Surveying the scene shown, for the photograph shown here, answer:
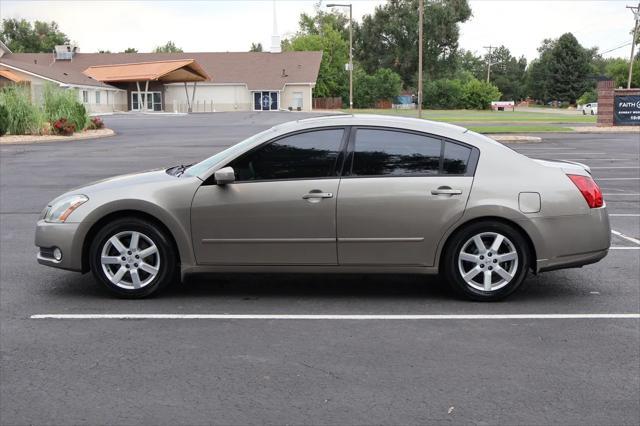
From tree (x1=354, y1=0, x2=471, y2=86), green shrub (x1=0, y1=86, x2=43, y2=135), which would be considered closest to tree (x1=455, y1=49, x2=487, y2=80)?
tree (x1=354, y1=0, x2=471, y2=86)

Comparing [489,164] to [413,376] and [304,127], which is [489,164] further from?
[413,376]

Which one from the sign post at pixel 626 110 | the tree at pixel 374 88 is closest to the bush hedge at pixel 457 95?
the tree at pixel 374 88

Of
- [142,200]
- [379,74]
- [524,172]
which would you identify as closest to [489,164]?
[524,172]

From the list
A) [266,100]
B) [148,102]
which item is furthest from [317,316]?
[266,100]

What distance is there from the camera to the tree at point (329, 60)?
89.3m

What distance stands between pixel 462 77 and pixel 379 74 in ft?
102

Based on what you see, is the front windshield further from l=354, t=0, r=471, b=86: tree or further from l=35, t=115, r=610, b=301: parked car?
l=354, t=0, r=471, b=86: tree

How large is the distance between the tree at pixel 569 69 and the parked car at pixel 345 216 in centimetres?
9938

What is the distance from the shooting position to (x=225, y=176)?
6309 mm

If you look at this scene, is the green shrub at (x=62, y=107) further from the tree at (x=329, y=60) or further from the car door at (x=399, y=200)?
the tree at (x=329, y=60)

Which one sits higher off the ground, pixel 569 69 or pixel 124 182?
pixel 569 69

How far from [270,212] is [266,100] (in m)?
71.9

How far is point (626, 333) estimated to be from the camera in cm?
559

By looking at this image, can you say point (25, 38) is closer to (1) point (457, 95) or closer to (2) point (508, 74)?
(1) point (457, 95)
